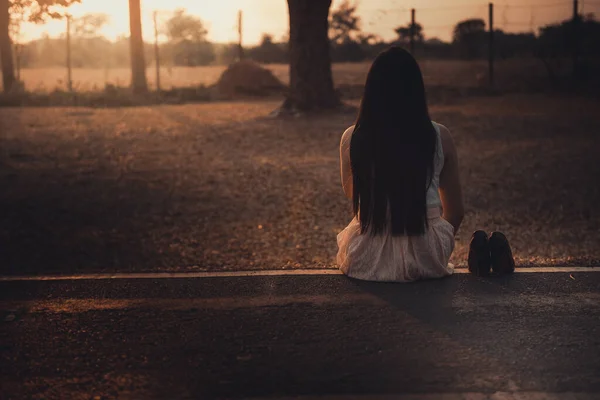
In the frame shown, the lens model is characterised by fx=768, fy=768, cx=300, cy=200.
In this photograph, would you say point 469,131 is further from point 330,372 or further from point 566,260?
point 330,372

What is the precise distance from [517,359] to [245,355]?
112 cm

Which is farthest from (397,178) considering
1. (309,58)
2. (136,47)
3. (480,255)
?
(136,47)

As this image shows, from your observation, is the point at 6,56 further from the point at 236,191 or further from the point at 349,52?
the point at 236,191

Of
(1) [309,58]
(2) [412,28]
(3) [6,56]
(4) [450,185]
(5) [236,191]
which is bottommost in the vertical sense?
(5) [236,191]

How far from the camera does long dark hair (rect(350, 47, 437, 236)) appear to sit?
12.9ft

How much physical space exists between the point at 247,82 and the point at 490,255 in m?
18.0

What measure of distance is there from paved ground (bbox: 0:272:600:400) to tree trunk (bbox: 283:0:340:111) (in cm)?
1058

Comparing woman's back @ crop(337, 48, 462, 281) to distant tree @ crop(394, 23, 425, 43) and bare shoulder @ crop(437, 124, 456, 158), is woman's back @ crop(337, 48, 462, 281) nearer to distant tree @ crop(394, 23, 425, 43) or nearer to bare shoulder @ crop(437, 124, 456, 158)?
bare shoulder @ crop(437, 124, 456, 158)

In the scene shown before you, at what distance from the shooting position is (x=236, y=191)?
8.40 meters

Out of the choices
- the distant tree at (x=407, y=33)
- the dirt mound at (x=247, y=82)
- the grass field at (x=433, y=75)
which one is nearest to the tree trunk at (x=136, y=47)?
the grass field at (x=433, y=75)

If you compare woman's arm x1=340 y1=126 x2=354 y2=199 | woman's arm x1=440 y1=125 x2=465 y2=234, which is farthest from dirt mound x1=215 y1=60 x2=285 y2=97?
woman's arm x1=440 y1=125 x2=465 y2=234

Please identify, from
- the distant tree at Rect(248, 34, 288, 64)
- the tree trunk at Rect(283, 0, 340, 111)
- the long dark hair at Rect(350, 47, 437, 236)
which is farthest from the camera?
the distant tree at Rect(248, 34, 288, 64)

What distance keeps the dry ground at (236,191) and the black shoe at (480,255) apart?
4.37ft

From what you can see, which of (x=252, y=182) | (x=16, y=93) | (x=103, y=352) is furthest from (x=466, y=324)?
(x=16, y=93)
